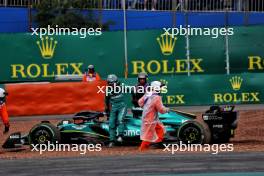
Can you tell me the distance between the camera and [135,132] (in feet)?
50.8

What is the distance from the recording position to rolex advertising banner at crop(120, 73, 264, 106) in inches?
947

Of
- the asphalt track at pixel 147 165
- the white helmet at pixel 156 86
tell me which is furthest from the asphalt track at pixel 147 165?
the white helmet at pixel 156 86

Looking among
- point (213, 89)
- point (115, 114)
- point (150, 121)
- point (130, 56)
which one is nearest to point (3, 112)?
point (115, 114)

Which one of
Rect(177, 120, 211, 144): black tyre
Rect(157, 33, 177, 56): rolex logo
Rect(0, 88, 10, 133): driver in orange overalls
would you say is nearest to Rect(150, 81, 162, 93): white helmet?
Rect(177, 120, 211, 144): black tyre

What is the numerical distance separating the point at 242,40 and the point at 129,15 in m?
5.70

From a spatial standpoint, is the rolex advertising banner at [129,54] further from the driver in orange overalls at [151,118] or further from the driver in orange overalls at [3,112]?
the driver in orange overalls at [151,118]

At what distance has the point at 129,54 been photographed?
2625 centimetres

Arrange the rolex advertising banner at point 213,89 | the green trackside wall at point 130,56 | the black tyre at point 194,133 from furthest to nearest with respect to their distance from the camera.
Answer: the green trackside wall at point 130,56, the rolex advertising banner at point 213,89, the black tyre at point 194,133

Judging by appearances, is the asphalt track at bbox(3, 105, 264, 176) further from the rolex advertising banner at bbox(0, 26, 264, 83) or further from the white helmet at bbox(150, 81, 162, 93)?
the rolex advertising banner at bbox(0, 26, 264, 83)

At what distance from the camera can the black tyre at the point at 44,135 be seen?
15.5 m

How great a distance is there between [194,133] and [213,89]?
374 inches

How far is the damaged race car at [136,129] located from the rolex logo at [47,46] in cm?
1028

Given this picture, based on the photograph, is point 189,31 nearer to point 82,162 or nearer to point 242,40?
point 242,40

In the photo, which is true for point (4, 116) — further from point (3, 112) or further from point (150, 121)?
point (150, 121)
